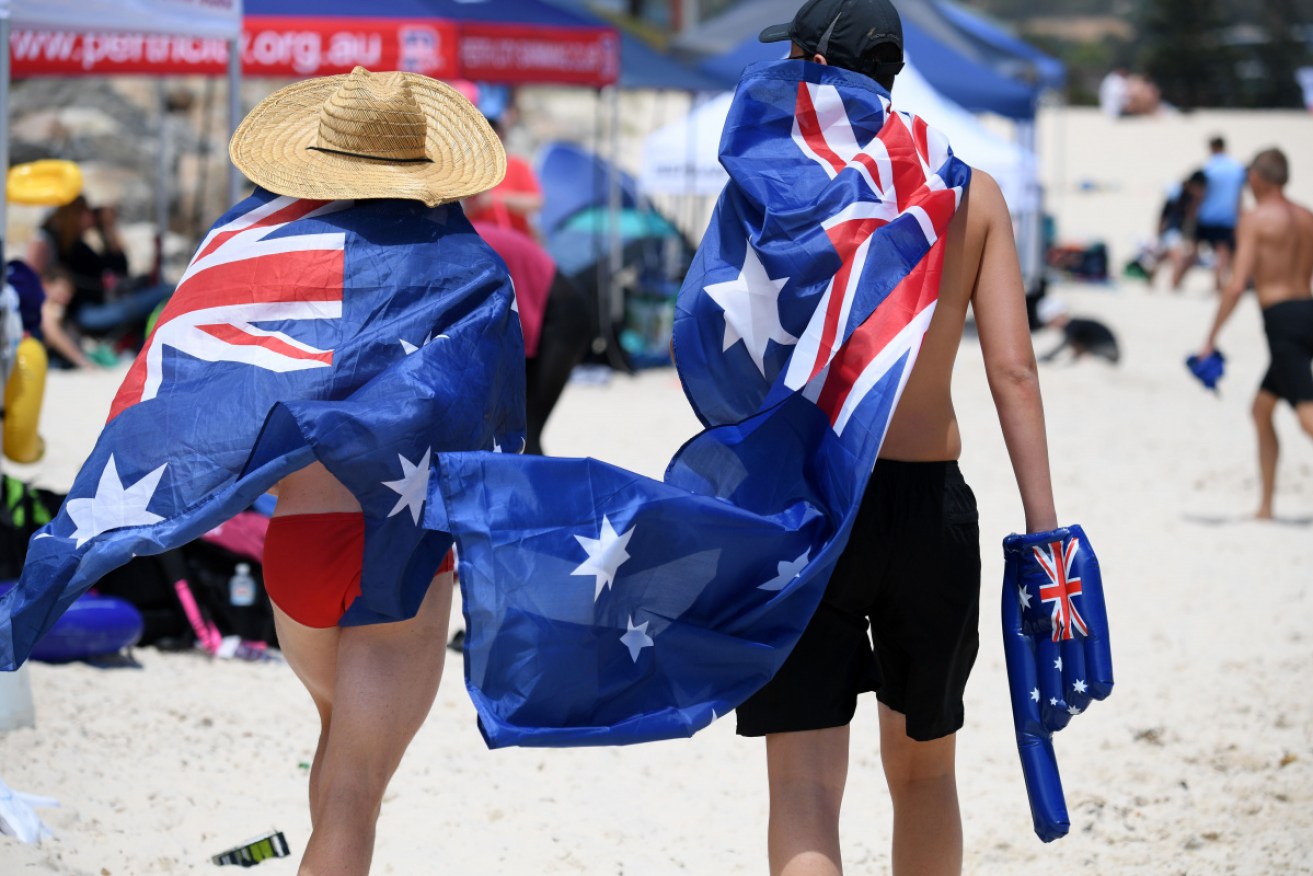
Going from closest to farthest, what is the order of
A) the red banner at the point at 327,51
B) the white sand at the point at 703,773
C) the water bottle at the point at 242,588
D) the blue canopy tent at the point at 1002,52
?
the white sand at the point at 703,773 < the water bottle at the point at 242,588 < the red banner at the point at 327,51 < the blue canopy tent at the point at 1002,52

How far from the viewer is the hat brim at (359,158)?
267cm

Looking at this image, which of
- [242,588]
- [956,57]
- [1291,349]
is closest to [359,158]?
[242,588]

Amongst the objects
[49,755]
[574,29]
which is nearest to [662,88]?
[574,29]

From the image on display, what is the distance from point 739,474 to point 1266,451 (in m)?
6.13

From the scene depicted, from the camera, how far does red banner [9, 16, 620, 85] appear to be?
28.6ft

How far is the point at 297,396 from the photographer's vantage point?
254cm

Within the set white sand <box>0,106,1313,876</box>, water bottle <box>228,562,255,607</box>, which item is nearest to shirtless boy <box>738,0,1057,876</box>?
white sand <box>0,106,1313,876</box>

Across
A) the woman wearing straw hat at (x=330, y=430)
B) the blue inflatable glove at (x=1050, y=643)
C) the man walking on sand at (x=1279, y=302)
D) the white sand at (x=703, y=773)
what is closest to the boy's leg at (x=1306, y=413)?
the man walking on sand at (x=1279, y=302)

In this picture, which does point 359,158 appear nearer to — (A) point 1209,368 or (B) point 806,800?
(B) point 806,800

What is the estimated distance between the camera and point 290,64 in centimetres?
973

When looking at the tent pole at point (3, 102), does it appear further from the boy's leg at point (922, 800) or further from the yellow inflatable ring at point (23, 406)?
the boy's leg at point (922, 800)

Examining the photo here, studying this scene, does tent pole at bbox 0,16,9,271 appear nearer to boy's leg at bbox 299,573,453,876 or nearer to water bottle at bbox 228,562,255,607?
water bottle at bbox 228,562,255,607

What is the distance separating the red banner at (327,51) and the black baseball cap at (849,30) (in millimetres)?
6738

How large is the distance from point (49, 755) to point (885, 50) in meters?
2.90
